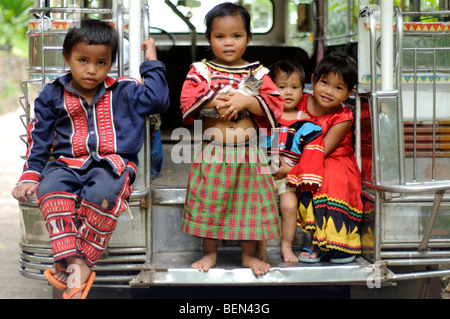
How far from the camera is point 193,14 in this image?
5.57 metres

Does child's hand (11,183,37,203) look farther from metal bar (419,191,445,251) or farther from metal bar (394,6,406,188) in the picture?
metal bar (419,191,445,251)

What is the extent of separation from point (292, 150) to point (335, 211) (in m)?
0.40

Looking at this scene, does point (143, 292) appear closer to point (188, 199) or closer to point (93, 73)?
point (188, 199)

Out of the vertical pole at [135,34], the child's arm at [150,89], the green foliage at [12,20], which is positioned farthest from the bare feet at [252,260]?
the green foliage at [12,20]

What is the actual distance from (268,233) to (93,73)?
3.65ft

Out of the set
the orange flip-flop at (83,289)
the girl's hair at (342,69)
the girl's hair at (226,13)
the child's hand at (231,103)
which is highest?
the girl's hair at (226,13)

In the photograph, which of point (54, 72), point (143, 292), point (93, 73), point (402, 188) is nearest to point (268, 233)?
point (402, 188)

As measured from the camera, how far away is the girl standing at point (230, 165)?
278 cm

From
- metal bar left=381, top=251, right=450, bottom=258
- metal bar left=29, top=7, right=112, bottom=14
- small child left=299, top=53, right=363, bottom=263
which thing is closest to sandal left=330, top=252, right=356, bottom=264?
small child left=299, top=53, right=363, bottom=263

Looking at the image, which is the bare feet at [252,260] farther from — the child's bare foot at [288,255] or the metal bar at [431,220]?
the metal bar at [431,220]

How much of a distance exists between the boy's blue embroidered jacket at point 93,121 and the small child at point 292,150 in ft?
2.41

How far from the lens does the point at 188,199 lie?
113 inches

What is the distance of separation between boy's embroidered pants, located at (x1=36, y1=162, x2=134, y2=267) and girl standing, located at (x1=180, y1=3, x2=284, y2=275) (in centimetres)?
39

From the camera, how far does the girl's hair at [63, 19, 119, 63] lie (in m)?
2.61
